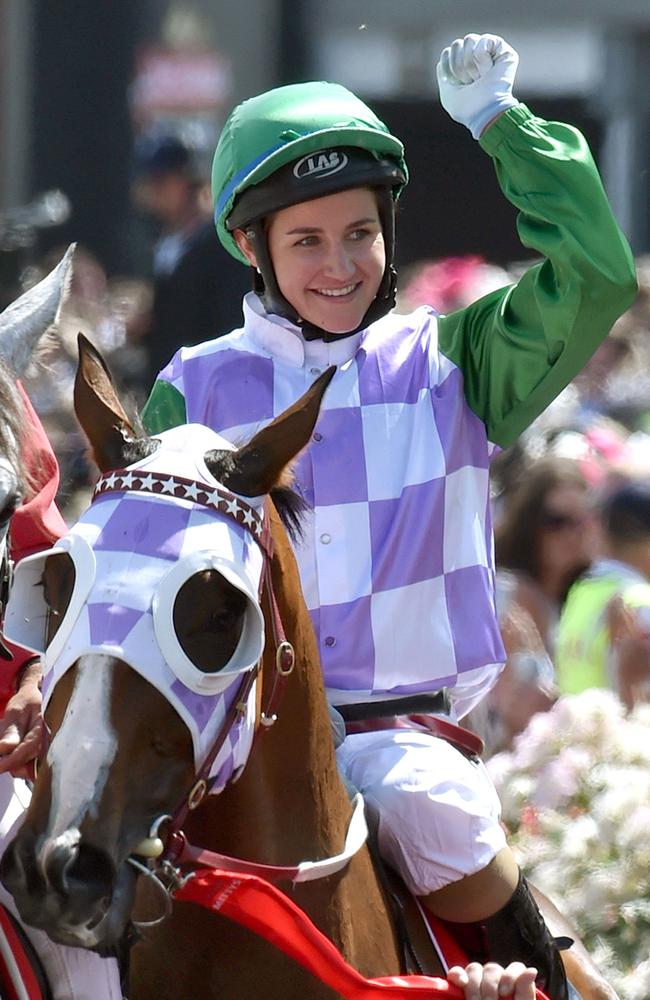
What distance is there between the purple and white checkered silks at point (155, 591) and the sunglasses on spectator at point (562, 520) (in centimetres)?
433

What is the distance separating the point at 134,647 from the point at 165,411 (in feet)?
3.38

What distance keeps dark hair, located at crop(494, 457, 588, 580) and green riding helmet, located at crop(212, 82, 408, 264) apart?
144 inches

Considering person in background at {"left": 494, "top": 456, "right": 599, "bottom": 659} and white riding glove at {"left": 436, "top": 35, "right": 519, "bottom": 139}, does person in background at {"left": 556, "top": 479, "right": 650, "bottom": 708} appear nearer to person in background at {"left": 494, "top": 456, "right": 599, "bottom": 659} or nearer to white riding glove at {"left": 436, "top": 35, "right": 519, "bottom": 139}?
person in background at {"left": 494, "top": 456, "right": 599, "bottom": 659}

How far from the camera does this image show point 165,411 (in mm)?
3719

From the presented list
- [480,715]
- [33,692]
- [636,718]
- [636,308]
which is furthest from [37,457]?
[636,308]

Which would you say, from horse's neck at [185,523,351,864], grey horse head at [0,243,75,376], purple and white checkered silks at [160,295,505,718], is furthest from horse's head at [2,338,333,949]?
purple and white checkered silks at [160,295,505,718]

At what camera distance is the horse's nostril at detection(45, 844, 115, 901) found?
2666mm

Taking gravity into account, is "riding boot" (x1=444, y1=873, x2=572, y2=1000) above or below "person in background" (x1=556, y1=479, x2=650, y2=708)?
above

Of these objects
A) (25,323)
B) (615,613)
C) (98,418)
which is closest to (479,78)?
(25,323)

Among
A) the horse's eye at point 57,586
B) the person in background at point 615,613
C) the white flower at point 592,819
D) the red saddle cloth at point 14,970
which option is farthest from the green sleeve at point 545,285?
the person in background at point 615,613

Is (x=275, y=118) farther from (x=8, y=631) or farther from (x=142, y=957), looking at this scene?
(x=142, y=957)

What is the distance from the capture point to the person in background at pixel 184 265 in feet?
27.5

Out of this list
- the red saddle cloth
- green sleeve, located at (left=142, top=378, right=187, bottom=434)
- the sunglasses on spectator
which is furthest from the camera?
the sunglasses on spectator

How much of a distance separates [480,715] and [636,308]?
18.2 ft
